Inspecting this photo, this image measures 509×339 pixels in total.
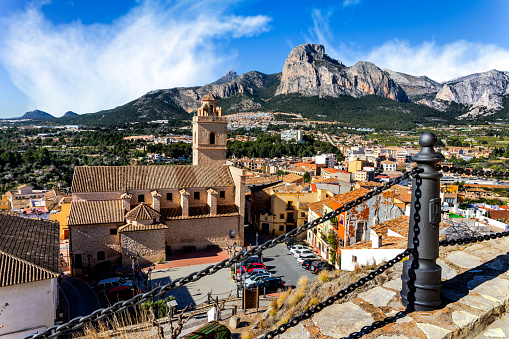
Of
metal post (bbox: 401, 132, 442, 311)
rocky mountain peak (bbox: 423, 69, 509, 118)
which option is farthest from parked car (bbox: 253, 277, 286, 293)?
rocky mountain peak (bbox: 423, 69, 509, 118)

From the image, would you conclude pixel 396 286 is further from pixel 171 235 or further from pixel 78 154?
pixel 78 154

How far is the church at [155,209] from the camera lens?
1802 cm

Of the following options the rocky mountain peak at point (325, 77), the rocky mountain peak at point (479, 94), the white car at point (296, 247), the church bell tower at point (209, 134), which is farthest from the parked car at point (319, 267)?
the rocky mountain peak at point (479, 94)

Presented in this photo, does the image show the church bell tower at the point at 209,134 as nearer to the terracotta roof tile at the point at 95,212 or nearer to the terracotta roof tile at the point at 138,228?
the terracotta roof tile at the point at 138,228

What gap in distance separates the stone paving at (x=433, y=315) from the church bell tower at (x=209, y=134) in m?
21.4

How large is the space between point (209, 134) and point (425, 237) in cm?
2193

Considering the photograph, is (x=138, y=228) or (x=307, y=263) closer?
(x=138, y=228)

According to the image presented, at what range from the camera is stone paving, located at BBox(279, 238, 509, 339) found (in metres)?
2.29

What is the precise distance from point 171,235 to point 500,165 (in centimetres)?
5749

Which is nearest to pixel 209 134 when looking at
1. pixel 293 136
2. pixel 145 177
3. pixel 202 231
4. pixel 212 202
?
pixel 212 202

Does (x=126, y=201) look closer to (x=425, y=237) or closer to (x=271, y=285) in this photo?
(x=271, y=285)

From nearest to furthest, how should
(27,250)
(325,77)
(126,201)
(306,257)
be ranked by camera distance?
(27,250)
(126,201)
(306,257)
(325,77)

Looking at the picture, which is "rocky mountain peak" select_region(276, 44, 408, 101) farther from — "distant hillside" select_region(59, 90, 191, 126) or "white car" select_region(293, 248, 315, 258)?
"white car" select_region(293, 248, 315, 258)

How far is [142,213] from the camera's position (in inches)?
720
